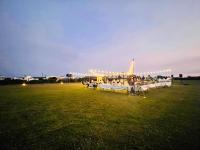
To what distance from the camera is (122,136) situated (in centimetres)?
626

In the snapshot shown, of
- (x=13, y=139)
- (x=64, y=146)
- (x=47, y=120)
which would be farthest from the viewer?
(x=47, y=120)

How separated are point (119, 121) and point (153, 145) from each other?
9.69 ft

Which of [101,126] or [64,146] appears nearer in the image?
[64,146]

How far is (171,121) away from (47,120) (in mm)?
5328

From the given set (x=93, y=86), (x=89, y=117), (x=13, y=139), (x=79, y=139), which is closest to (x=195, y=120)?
(x=89, y=117)

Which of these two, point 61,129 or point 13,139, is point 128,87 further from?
point 13,139

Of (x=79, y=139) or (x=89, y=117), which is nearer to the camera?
(x=79, y=139)

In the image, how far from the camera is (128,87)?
23047mm

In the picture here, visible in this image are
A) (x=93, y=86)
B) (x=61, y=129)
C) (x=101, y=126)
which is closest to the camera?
(x=61, y=129)

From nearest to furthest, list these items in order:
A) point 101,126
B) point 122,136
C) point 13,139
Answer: point 13,139, point 122,136, point 101,126

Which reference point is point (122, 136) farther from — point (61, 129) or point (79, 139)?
point (61, 129)

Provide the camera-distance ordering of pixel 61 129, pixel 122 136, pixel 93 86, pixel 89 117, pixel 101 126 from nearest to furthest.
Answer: pixel 122 136 → pixel 61 129 → pixel 101 126 → pixel 89 117 → pixel 93 86

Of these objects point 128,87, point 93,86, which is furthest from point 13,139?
point 93,86

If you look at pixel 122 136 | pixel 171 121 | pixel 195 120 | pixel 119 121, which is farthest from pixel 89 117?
pixel 195 120
